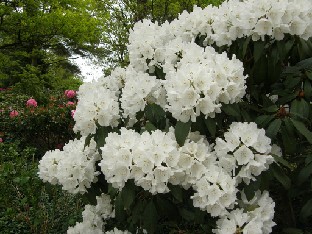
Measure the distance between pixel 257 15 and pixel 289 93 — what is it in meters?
0.42

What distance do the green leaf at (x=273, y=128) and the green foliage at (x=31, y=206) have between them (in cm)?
206

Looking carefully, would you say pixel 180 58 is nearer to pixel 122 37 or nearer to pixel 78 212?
pixel 78 212

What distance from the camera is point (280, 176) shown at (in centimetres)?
178

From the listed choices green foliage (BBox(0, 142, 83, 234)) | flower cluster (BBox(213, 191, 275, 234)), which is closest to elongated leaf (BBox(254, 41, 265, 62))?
flower cluster (BBox(213, 191, 275, 234))

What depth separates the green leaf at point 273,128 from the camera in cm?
174

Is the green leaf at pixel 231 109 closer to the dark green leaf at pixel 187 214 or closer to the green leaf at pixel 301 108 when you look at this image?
the green leaf at pixel 301 108

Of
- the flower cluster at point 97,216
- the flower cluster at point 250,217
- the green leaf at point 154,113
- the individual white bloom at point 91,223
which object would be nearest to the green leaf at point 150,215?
the flower cluster at point 250,217

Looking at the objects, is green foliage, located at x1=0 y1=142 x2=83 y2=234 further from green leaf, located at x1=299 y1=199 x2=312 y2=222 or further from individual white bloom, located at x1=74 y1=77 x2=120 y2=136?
green leaf, located at x1=299 y1=199 x2=312 y2=222

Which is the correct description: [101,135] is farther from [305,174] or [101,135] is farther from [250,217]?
[305,174]

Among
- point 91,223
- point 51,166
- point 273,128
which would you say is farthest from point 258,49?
point 91,223

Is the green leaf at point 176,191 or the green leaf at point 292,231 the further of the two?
the green leaf at point 292,231

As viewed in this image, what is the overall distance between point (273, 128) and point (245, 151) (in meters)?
0.17

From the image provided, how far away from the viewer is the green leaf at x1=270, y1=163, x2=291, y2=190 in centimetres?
175

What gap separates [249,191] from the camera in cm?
175
